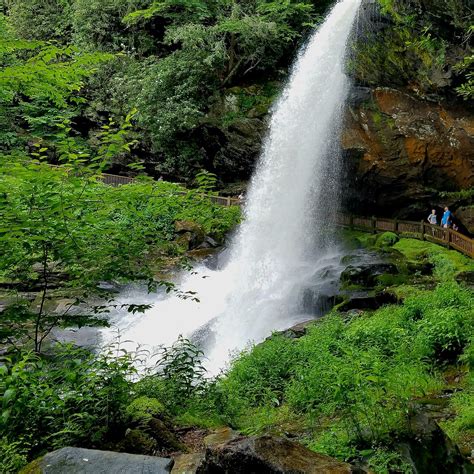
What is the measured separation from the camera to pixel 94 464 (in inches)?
124

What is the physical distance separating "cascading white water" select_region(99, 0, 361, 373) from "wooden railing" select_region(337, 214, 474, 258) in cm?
116

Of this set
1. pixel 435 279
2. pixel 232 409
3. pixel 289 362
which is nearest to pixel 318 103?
pixel 435 279

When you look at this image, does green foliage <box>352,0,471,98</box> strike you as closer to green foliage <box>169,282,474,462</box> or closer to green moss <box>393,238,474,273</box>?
green moss <box>393,238,474,273</box>

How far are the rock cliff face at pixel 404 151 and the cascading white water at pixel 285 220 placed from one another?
952 mm

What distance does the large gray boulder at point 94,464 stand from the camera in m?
3.07

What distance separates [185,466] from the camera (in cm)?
389

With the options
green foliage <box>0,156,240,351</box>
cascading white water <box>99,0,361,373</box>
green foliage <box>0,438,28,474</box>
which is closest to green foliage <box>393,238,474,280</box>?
cascading white water <box>99,0,361,373</box>

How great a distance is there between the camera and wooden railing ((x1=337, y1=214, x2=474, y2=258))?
15.6m

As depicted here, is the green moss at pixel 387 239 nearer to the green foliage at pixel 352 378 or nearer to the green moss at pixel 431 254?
the green moss at pixel 431 254

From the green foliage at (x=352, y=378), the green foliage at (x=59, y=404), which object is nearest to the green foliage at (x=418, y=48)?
the green foliage at (x=352, y=378)

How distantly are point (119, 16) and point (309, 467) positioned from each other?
29.2m

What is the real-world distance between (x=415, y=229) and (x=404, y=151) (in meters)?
3.02

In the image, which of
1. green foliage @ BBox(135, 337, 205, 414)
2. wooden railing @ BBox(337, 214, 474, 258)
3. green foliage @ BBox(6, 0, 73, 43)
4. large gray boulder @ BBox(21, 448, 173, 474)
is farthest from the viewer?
green foliage @ BBox(6, 0, 73, 43)

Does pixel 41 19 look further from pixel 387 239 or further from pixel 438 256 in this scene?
pixel 438 256
